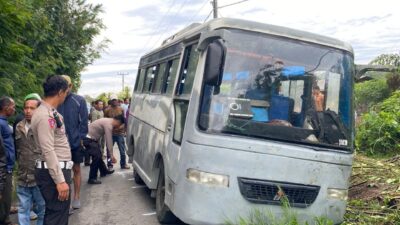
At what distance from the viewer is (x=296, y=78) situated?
15.5 ft

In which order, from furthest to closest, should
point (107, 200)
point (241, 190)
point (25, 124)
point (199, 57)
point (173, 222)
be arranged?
1. point (107, 200)
2. point (173, 222)
3. point (25, 124)
4. point (199, 57)
5. point (241, 190)

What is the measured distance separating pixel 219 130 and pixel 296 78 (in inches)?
42.0

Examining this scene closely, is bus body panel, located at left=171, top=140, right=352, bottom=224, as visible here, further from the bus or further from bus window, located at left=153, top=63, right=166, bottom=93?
bus window, located at left=153, top=63, right=166, bottom=93

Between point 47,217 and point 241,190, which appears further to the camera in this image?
point 241,190

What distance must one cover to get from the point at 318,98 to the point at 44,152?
9.70ft

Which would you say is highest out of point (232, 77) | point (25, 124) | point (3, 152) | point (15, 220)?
point (232, 77)

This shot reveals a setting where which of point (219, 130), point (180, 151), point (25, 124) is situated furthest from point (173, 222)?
point (25, 124)

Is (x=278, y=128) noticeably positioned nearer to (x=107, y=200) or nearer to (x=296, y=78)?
(x=296, y=78)

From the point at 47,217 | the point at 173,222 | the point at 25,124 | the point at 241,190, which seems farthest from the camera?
the point at 173,222

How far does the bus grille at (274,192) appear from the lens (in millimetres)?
4473

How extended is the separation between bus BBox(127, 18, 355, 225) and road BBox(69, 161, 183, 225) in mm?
1528

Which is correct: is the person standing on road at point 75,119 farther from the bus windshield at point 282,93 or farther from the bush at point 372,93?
the bush at point 372,93

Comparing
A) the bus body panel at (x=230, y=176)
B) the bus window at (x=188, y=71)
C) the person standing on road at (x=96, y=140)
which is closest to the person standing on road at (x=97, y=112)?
the person standing on road at (x=96, y=140)

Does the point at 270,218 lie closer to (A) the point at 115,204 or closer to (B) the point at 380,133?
(A) the point at 115,204
